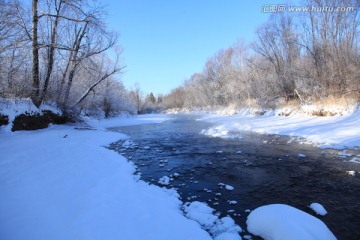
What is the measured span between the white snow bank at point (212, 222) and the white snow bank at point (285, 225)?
0.29 m

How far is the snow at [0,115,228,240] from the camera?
3337 mm

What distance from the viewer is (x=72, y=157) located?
23.3ft

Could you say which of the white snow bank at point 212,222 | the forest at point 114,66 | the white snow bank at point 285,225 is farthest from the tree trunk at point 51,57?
the white snow bank at point 285,225

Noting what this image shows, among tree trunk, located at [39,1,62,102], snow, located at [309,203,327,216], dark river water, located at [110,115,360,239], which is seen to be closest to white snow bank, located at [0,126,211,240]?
dark river water, located at [110,115,360,239]

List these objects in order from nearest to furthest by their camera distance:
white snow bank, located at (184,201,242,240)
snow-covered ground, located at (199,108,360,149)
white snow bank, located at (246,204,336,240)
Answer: white snow bank, located at (246,204,336,240) < white snow bank, located at (184,201,242,240) < snow-covered ground, located at (199,108,360,149)

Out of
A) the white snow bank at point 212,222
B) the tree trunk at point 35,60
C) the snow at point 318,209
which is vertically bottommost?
the snow at point 318,209

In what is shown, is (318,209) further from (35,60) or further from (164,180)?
(35,60)

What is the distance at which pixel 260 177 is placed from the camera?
251 inches

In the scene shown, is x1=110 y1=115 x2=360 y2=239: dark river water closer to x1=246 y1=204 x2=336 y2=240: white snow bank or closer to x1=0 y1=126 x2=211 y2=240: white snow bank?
x1=246 y1=204 x2=336 y2=240: white snow bank

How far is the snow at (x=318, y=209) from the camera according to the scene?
14.1 feet

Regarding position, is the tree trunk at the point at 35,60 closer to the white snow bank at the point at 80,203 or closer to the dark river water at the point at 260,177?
the dark river water at the point at 260,177

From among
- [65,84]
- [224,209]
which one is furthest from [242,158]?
[65,84]

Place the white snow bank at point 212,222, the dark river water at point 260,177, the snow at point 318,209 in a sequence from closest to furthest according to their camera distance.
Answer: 1. the white snow bank at point 212,222
2. the snow at point 318,209
3. the dark river water at point 260,177

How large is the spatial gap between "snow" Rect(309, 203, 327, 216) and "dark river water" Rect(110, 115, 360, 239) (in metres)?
0.09
